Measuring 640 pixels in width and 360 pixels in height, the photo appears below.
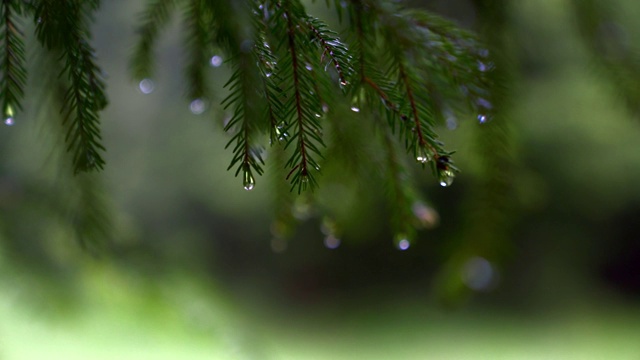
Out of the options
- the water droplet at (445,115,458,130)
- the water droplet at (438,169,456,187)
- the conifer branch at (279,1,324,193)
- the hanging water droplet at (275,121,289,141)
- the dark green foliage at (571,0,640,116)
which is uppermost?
the dark green foliage at (571,0,640,116)

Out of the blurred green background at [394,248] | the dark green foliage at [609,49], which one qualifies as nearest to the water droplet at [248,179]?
the dark green foliage at [609,49]

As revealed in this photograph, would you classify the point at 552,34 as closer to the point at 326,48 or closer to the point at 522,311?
the point at 522,311

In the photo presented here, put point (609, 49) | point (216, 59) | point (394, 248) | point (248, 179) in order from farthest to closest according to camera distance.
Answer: point (394, 248), point (609, 49), point (216, 59), point (248, 179)

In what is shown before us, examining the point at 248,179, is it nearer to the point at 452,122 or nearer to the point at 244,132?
the point at 244,132

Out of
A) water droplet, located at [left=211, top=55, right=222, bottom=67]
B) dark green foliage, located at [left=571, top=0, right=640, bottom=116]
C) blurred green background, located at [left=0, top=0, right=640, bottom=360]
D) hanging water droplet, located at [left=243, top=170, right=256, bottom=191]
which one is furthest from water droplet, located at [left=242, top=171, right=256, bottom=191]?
blurred green background, located at [left=0, top=0, right=640, bottom=360]

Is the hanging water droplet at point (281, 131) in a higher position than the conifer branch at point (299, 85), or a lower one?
lower

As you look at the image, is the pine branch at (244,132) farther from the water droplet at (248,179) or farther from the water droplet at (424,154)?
the water droplet at (424,154)

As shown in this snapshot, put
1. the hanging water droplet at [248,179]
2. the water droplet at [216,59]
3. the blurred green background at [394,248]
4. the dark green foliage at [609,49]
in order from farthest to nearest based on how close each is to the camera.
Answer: the blurred green background at [394,248] → the dark green foliage at [609,49] → the water droplet at [216,59] → the hanging water droplet at [248,179]

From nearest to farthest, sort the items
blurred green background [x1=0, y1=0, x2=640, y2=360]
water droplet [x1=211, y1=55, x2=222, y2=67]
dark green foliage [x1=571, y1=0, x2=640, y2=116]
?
water droplet [x1=211, y1=55, x2=222, y2=67]
dark green foliage [x1=571, y1=0, x2=640, y2=116]
blurred green background [x1=0, y1=0, x2=640, y2=360]

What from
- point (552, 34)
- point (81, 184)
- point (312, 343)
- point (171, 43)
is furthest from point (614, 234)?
point (81, 184)

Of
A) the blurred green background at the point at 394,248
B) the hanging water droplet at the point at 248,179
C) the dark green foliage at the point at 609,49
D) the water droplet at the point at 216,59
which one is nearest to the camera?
the hanging water droplet at the point at 248,179

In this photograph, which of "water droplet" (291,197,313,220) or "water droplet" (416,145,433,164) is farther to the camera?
"water droplet" (291,197,313,220)

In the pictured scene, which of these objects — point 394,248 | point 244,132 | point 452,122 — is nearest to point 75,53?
point 244,132

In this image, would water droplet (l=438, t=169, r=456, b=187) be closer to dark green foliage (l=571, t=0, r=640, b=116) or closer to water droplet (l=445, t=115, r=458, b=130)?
water droplet (l=445, t=115, r=458, b=130)
